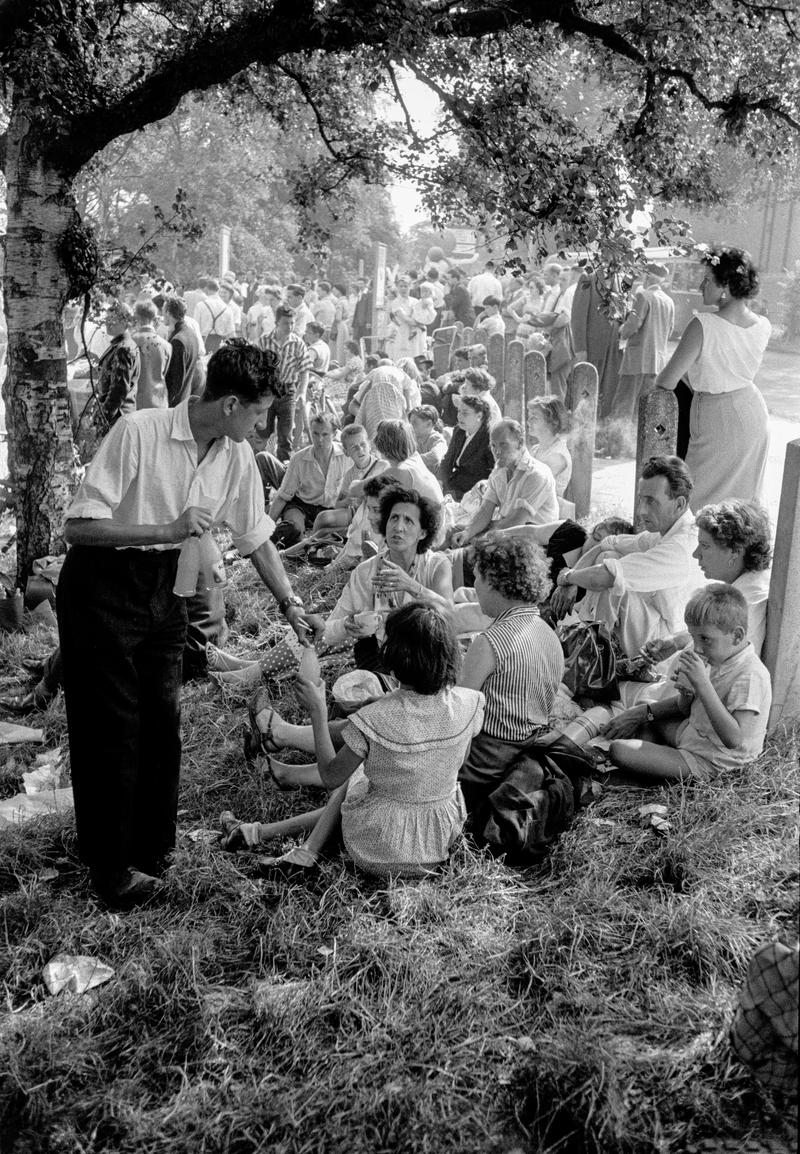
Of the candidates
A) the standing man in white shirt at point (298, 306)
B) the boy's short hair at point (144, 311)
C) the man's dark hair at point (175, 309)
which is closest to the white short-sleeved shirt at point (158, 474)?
the man's dark hair at point (175, 309)

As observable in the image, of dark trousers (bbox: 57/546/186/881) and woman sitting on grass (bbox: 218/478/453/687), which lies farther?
woman sitting on grass (bbox: 218/478/453/687)

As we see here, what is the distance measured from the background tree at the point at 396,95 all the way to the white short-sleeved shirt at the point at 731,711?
9.08ft

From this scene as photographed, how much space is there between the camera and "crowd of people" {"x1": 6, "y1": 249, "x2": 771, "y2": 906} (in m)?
3.78

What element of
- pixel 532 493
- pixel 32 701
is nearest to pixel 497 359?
pixel 532 493

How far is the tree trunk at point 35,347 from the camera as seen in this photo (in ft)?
24.5

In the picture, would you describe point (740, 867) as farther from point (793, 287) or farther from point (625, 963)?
point (793, 287)

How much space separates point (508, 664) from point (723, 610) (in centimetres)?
88

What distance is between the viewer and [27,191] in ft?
24.4

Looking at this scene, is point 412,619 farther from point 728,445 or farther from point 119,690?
point 728,445

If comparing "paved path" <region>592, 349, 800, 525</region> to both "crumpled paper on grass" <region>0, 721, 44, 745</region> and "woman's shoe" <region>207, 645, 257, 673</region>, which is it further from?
"crumpled paper on grass" <region>0, 721, 44, 745</region>

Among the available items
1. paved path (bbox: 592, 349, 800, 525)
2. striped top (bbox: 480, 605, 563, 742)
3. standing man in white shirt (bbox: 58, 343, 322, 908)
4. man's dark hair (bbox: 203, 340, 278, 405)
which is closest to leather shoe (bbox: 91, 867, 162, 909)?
standing man in white shirt (bbox: 58, 343, 322, 908)

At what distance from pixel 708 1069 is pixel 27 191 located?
674 centimetres

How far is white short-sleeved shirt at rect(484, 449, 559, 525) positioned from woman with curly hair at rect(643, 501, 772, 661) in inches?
96.4

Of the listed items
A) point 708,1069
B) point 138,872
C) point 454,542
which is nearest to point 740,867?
point 708,1069
